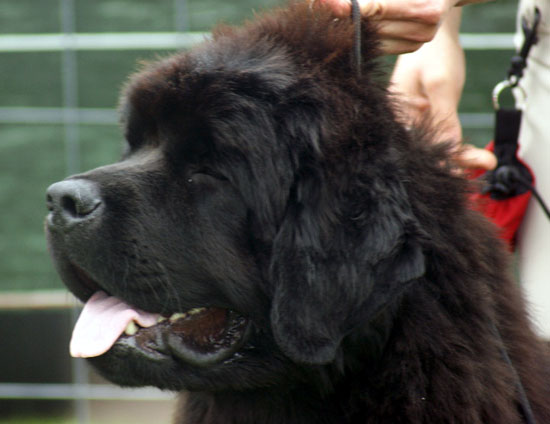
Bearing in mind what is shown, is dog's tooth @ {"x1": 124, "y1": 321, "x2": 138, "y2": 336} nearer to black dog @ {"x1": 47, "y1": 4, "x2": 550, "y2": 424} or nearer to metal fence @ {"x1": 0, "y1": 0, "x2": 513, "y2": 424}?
black dog @ {"x1": 47, "y1": 4, "x2": 550, "y2": 424}

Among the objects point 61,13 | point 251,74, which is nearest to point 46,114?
point 61,13

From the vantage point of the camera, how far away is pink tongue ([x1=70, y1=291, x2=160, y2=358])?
2363 mm

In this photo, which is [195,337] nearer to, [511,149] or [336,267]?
[336,267]

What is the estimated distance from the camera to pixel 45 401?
7797mm

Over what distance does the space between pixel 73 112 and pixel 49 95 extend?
0.29m

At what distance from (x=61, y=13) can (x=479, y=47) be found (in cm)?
362

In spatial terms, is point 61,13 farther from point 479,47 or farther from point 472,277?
point 472,277

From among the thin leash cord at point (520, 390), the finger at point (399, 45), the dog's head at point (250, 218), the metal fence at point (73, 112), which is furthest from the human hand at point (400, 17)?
the metal fence at point (73, 112)

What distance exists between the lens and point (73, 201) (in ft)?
7.57

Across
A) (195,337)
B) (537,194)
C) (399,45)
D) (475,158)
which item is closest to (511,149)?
(537,194)

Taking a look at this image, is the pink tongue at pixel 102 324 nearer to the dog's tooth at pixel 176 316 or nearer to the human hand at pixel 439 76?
the dog's tooth at pixel 176 316

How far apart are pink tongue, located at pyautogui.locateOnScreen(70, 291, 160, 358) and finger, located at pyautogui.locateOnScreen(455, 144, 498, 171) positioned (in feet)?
3.39

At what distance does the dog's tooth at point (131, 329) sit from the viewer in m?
2.40

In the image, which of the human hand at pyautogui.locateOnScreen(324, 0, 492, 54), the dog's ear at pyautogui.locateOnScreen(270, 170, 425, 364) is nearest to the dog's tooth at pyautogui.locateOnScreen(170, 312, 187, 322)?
the dog's ear at pyautogui.locateOnScreen(270, 170, 425, 364)
